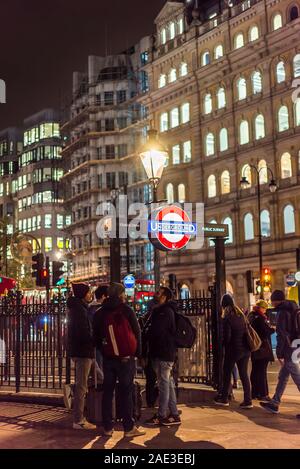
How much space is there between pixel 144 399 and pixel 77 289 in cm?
251

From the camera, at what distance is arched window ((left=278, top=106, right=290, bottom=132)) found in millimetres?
47875

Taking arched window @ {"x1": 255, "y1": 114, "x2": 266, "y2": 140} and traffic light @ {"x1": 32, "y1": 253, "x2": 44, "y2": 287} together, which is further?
arched window @ {"x1": 255, "y1": 114, "x2": 266, "y2": 140}

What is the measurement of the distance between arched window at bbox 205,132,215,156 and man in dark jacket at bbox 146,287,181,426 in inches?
1800

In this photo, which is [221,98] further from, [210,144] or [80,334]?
[80,334]

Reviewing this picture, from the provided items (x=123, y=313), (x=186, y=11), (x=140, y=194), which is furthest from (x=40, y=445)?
(x=140, y=194)

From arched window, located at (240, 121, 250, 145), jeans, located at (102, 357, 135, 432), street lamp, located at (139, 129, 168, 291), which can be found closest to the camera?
jeans, located at (102, 357, 135, 432)

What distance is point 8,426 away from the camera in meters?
9.85

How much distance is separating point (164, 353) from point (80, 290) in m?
1.51

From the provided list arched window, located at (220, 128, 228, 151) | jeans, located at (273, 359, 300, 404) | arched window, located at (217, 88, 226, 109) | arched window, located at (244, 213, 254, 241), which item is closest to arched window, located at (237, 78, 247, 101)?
arched window, located at (217, 88, 226, 109)

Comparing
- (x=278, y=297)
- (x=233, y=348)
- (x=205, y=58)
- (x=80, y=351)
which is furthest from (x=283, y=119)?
(x=80, y=351)

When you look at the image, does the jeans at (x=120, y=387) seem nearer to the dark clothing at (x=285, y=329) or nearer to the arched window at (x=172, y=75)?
the dark clothing at (x=285, y=329)

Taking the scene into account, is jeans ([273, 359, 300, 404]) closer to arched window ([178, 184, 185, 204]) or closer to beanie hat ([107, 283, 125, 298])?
beanie hat ([107, 283, 125, 298])

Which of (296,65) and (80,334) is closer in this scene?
(80,334)

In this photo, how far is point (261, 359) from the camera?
12.9 metres
